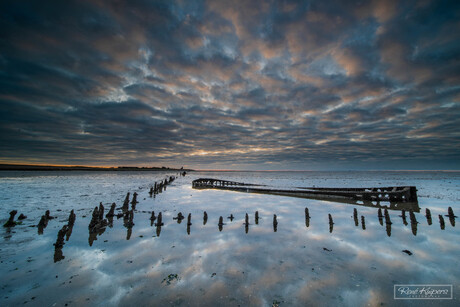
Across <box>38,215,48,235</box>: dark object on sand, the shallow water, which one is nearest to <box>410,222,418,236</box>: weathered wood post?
the shallow water

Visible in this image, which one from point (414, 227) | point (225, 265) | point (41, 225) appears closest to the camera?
point (225, 265)

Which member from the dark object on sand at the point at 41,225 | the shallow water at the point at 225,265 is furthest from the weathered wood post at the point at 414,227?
the dark object on sand at the point at 41,225

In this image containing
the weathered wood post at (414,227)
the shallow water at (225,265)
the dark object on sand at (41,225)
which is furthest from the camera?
the weathered wood post at (414,227)

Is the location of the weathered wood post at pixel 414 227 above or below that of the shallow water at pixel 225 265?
below

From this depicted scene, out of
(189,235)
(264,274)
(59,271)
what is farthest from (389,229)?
(59,271)

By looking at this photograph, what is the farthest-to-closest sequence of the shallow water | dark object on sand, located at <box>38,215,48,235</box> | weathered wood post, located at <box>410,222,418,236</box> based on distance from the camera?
weathered wood post, located at <box>410,222,418,236</box> → dark object on sand, located at <box>38,215,48,235</box> → the shallow water

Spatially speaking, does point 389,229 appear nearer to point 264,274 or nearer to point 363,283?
point 363,283

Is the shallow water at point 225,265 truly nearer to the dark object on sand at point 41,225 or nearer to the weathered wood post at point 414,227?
the weathered wood post at point 414,227

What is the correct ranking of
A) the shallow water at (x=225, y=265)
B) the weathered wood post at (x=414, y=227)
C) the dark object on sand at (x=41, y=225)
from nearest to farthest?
the shallow water at (x=225, y=265) → the dark object on sand at (x=41, y=225) → the weathered wood post at (x=414, y=227)

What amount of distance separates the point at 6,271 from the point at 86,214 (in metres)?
12.8

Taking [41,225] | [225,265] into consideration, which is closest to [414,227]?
[225,265]

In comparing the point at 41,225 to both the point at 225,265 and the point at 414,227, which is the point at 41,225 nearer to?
the point at 225,265

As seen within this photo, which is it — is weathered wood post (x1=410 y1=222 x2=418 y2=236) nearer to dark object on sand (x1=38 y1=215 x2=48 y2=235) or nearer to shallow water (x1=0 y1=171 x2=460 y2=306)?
shallow water (x1=0 y1=171 x2=460 y2=306)

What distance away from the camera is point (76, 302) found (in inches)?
249
